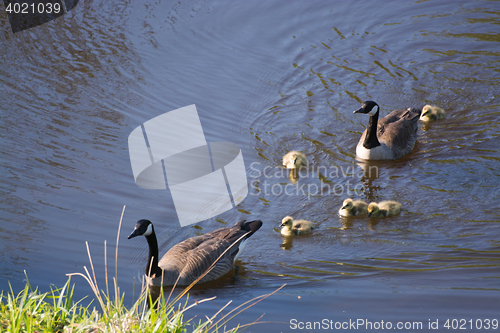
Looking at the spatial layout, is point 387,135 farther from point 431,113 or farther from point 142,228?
point 142,228

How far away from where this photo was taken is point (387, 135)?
8883 mm

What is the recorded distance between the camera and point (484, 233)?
6.46 m

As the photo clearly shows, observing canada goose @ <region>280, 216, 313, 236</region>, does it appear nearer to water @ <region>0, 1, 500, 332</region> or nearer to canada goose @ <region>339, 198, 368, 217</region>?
water @ <region>0, 1, 500, 332</region>

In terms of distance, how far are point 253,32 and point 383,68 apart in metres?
3.25

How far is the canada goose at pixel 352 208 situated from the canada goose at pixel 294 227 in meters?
0.55

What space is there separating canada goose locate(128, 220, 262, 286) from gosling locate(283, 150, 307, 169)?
175cm

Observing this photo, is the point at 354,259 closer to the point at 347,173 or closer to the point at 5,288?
the point at 347,173

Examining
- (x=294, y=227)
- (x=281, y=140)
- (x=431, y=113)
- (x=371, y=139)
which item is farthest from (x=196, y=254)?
(x=431, y=113)

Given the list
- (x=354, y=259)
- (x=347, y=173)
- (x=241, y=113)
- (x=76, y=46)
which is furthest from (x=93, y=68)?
(x=354, y=259)

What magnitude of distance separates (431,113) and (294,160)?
118 inches

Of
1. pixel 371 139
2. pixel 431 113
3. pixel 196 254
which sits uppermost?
pixel 431 113

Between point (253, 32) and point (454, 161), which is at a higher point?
point (253, 32)

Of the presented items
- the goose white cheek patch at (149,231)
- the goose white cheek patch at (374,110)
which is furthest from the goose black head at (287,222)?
the goose white cheek patch at (374,110)

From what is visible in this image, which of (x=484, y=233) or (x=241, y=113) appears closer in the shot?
(x=484, y=233)
